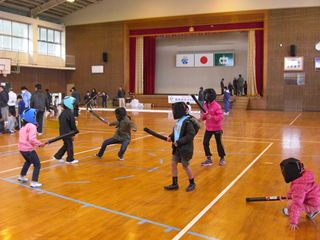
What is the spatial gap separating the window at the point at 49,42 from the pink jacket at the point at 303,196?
3184cm

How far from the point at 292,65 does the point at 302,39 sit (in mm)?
1920

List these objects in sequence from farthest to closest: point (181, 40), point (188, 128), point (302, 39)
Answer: point (181, 40), point (302, 39), point (188, 128)

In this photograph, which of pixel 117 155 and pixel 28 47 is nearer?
pixel 117 155

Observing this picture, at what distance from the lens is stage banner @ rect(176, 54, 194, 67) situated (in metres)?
35.8

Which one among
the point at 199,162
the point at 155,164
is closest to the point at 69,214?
the point at 155,164

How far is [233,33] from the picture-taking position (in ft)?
111

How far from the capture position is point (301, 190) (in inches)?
189

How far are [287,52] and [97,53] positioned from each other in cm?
1607

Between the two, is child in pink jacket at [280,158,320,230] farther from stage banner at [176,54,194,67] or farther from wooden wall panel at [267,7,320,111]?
stage banner at [176,54,194,67]

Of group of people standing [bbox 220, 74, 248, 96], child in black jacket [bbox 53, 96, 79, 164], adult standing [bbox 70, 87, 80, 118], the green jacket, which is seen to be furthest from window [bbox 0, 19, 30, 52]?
the green jacket

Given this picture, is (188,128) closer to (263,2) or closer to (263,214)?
(263,214)

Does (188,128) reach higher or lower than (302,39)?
lower

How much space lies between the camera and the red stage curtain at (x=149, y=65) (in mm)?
36047

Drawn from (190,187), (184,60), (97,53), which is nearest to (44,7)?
(97,53)
